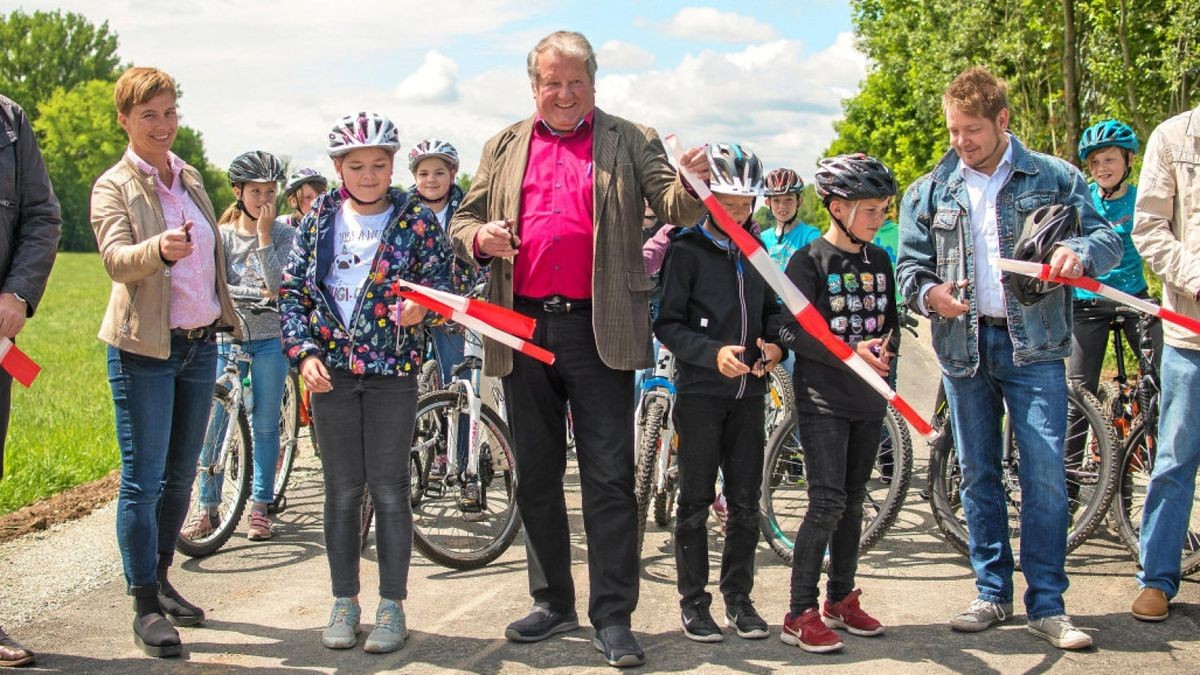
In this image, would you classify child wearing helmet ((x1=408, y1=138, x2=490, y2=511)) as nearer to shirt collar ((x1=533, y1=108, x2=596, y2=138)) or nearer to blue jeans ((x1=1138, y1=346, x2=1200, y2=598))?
shirt collar ((x1=533, y1=108, x2=596, y2=138))

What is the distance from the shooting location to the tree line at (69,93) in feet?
355

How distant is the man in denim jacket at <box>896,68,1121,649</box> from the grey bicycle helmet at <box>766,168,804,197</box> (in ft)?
9.42

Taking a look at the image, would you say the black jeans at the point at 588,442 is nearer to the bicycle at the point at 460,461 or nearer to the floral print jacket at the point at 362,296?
the floral print jacket at the point at 362,296

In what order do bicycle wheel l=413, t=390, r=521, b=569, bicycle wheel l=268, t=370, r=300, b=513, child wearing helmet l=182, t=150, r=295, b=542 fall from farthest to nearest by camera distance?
bicycle wheel l=268, t=370, r=300, b=513 < child wearing helmet l=182, t=150, r=295, b=542 < bicycle wheel l=413, t=390, r=521, b=569

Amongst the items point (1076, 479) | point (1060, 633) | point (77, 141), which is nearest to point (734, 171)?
point (1060, 633)

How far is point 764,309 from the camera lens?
5430mm

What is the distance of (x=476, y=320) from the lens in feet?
16.3

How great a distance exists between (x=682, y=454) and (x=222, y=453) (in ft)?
9.94

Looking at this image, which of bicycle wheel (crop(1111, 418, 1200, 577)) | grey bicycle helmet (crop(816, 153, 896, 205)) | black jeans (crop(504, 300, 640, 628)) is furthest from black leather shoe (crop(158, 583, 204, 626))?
bicycle wheel (crop(1111, 418, 1200, 577))

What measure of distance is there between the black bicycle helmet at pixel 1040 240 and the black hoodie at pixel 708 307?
1022mm

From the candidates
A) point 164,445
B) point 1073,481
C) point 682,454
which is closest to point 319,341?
point 164,445

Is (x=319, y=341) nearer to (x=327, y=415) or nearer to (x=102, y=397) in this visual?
(x=327, y=415)

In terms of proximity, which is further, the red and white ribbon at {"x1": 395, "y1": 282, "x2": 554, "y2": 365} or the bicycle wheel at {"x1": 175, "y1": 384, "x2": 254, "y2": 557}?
the bicycle wheel at {"x1": 175, "y1": 384, "x2": 254, "y2": 557}

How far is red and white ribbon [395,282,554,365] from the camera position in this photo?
4957 millimetres
